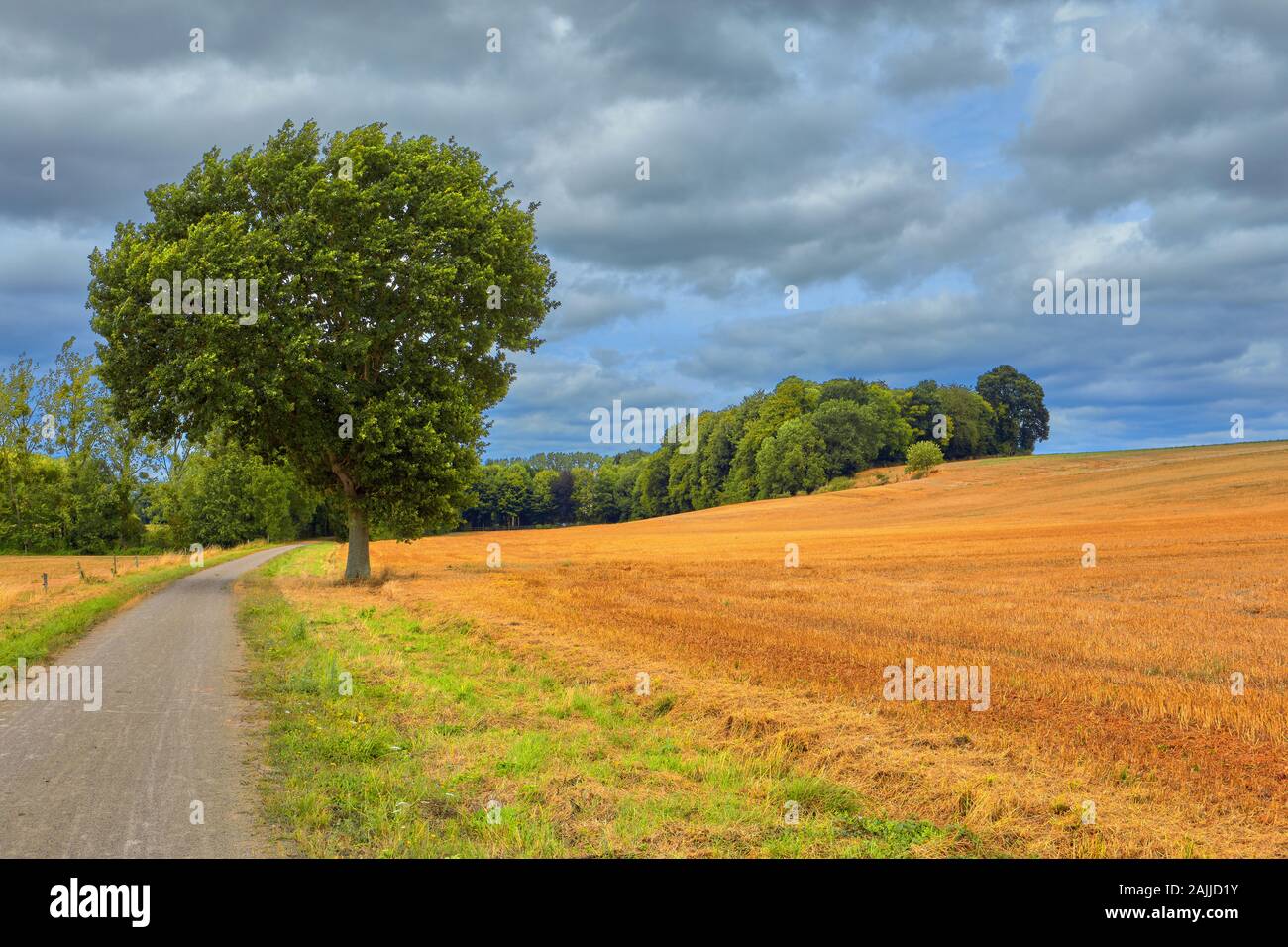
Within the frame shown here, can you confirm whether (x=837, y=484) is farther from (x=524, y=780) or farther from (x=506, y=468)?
(x=524, y=780)

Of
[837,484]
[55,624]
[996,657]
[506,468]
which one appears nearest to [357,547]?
[55,624]

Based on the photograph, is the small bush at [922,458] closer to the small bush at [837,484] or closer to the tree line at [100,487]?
the small bush at [837,484]

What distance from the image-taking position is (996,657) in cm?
1552

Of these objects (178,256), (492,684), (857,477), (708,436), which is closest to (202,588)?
(178,256)

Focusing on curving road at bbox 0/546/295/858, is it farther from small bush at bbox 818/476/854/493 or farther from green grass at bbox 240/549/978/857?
small bush at bbox 818/476/854/493

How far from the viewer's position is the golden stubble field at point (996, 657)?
25.8ft

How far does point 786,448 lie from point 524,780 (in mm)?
120162

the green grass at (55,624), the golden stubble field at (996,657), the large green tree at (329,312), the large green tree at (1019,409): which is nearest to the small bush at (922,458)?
the large green tree at (1019,409)

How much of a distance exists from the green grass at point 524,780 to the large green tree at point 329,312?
17.9 m

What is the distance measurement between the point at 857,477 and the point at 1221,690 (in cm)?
11045

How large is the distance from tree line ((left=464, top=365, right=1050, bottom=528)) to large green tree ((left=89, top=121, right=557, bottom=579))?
83709 mm

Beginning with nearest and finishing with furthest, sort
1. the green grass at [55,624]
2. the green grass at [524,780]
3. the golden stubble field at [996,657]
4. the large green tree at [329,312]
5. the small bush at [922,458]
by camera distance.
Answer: the green grass at [524,780], the golden stubble field at [996,657], the green grass at [55,624], the large green tree at [329,312], the small bush at [922,458]

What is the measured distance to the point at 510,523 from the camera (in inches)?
7185

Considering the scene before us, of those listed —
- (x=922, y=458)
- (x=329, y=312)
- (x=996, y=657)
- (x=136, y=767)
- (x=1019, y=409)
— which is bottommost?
(x=996, y=657)
